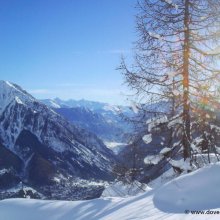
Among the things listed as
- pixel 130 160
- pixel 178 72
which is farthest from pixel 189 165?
pixel 178 72

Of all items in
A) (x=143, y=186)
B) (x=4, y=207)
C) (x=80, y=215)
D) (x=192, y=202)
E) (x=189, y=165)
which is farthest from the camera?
(x=143, y=186)

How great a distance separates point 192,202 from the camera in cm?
861

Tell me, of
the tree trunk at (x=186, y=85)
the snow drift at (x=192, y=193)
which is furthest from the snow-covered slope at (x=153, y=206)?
the tree trunk at (x=186, y=85)

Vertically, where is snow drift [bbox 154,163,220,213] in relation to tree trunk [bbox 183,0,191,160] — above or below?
below

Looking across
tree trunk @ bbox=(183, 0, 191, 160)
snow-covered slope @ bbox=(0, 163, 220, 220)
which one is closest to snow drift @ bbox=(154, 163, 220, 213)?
snow-covered slope @ bbox=(0, 163, 220, 220)

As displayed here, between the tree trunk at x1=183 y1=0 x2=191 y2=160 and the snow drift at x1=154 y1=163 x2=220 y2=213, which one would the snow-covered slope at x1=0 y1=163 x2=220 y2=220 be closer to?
the snow drift at x1=154 y1=163 x2=220 y2=213

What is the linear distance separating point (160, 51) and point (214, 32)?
7.10 feet

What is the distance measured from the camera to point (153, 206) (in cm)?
902

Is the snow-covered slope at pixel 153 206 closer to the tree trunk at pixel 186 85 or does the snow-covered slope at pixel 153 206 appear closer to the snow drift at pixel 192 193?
the snow drift at pixel 192 193

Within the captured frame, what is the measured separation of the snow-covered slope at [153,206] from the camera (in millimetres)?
8188

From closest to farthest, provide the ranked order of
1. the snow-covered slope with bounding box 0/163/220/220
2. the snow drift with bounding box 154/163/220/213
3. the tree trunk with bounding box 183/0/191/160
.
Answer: the snow-covered slope with bounding box 0/163/220/220 < the snow drift with bounding box 154/163/220/213 < the tree trunk with bounding box 183/0/191/160

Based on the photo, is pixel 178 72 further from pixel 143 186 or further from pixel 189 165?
pixel 143 186

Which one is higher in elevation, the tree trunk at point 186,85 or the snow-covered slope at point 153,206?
the tree trunk at point 186,85

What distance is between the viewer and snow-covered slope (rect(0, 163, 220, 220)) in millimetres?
8188
